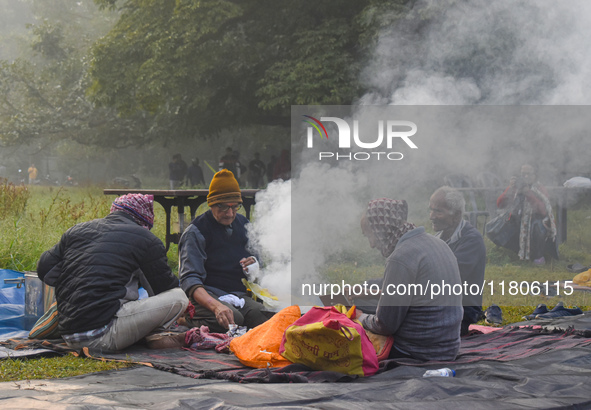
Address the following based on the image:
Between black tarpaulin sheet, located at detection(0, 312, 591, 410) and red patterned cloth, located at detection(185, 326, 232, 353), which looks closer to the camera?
black tarpaulin sheet, located at detection(0, 312, 591, 410)

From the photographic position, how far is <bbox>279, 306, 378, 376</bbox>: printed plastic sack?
11.9 ft

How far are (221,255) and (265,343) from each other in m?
1.37

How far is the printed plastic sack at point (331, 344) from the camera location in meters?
3.63

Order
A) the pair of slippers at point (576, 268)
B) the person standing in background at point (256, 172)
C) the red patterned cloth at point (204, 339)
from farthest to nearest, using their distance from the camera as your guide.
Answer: the person standing in background at point (256, 172) → the pair of slippers at point (576, 268) → the red patterned cloth at point (204, 339)

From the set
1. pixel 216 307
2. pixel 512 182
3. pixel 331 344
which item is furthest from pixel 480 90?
pixel 331 344

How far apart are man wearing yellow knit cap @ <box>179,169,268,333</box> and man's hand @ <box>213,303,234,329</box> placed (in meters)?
0.14

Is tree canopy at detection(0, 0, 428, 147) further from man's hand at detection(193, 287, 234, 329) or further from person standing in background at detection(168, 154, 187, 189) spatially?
man's hand at detection(193, 287, 234, 329)

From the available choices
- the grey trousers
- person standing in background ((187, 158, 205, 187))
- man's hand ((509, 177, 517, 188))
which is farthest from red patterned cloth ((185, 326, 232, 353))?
person standing in background ((187, 158, 205, 187))

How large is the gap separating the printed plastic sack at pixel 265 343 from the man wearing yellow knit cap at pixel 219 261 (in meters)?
0.75

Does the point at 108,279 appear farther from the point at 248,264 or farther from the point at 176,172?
the point at 176,172

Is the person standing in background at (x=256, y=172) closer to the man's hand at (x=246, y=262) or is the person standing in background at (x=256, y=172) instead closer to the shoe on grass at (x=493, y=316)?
the shoe on grass at (x=493, y=316)

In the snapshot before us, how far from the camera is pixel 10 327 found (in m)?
5.25

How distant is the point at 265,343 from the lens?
4078 millimetres

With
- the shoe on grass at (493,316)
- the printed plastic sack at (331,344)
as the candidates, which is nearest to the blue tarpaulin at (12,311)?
the printed plastic sack at (331,344)
